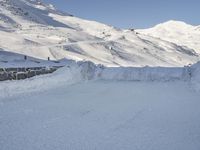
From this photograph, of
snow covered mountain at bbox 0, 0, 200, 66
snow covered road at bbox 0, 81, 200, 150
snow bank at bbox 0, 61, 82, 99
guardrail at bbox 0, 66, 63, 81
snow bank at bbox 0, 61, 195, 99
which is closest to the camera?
snow covered road at bbox 0, 81, 200, 150

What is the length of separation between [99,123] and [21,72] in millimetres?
9976

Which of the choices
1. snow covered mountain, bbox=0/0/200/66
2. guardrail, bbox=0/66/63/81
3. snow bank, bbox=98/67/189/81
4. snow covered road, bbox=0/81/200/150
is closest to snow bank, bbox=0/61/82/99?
→ guardrail, bbox=0/66/63/81

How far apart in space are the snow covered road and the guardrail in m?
2.56

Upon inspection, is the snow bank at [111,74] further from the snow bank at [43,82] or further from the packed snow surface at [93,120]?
the packed snow surface at [93,120]

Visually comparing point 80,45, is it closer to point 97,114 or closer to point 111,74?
point 111,74

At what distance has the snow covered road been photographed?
26.0 feet

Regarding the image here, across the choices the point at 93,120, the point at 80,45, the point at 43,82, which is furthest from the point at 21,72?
the point at 80,45

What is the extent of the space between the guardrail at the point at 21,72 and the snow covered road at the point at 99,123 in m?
2.56

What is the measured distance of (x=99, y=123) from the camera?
1003 cm

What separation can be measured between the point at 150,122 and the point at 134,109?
2235 mm

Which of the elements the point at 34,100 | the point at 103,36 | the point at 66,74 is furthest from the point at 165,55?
the point at 34,100

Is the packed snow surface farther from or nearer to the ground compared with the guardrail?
nearer to the ground

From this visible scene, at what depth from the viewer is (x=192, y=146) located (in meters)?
7.86

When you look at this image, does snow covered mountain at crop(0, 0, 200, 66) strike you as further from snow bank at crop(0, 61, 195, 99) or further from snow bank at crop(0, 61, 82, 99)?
snow bank at crop(0, 61, 82, 99)
